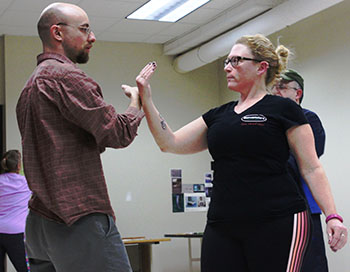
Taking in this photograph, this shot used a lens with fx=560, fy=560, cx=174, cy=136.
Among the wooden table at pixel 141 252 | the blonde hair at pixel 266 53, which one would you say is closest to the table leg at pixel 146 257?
the wooden table at pixel 141 252

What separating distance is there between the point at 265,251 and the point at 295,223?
0.14 m

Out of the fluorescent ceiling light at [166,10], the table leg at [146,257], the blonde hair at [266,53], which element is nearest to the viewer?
the blonde hair at [266,53]

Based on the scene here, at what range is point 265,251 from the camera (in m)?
1.97

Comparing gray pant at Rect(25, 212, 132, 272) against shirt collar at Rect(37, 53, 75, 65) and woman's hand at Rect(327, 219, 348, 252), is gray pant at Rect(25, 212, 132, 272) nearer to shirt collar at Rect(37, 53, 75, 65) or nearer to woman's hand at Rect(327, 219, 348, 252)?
shirt collar at Rect(37, 53, 75, 65)

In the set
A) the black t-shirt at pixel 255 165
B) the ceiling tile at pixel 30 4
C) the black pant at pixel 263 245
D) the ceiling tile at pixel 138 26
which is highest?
the ceiling tile at pixel 30 4

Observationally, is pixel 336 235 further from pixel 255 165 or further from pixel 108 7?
pixel 108 7

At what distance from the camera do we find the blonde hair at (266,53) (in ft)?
7.52

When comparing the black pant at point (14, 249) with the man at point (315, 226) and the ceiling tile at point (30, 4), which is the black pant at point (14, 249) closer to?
the ceiling tile at point (30, 4)

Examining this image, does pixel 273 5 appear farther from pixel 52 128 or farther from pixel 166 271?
pixel 52 128

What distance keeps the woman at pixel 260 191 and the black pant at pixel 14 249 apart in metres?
4.10

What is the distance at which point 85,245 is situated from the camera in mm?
1801

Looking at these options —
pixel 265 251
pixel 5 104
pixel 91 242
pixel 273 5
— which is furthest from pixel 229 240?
pixel 5 104

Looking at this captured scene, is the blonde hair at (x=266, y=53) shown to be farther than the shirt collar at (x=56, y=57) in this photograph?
Yes

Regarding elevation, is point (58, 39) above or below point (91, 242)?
above
